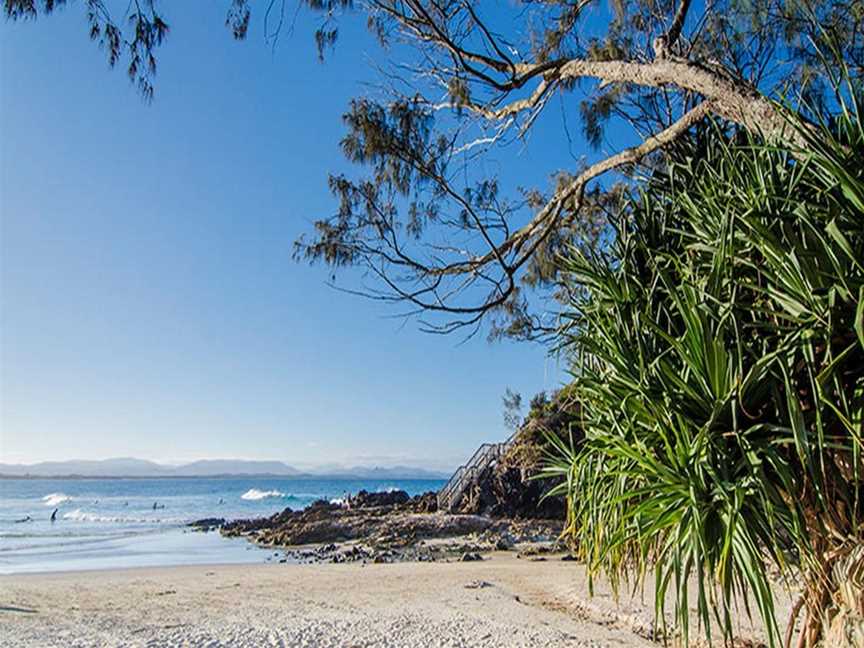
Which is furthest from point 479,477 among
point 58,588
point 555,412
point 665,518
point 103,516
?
point 103,516

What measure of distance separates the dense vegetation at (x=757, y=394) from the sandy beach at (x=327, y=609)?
9.91ft

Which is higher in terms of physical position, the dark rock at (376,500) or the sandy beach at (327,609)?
the dark rock at (376,500)

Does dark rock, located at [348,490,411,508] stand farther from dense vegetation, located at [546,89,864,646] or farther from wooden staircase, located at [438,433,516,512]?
dense vegetation, located at [546,89,864,646]

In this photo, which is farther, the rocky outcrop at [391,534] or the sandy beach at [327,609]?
the rocky outcrop at [391,534]

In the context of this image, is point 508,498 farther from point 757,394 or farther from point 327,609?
point 757,394

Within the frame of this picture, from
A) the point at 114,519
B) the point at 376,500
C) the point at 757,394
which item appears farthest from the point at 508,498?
the point at 114,519

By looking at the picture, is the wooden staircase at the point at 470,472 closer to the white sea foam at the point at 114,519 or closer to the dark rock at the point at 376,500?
the dark rock at the point at 376,500

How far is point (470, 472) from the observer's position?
23.8 metres

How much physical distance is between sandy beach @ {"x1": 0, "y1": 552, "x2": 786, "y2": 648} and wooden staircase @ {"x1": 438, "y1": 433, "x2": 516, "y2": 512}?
9.87 metres

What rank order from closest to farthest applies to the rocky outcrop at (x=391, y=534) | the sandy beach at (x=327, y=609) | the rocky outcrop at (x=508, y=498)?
the sandy beach at (x=327, y=609) → the rocky outcrop at (x=391, y=534) → the rocky outcrop at (x=508, y=498)

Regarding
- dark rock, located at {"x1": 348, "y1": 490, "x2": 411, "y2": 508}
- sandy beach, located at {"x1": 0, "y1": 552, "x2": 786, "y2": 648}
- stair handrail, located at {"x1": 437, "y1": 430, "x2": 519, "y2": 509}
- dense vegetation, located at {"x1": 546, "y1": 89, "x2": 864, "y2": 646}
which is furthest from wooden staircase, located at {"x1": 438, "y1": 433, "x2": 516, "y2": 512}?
dense vegetation, located at {"x1": 546, "y1": 89, "x2": 864, "y2": 646}

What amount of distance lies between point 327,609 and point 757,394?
21.6 ft

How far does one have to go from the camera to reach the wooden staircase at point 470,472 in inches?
915


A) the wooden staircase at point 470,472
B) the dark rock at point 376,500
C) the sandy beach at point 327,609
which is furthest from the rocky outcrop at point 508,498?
the sandy beach at point 327,609
